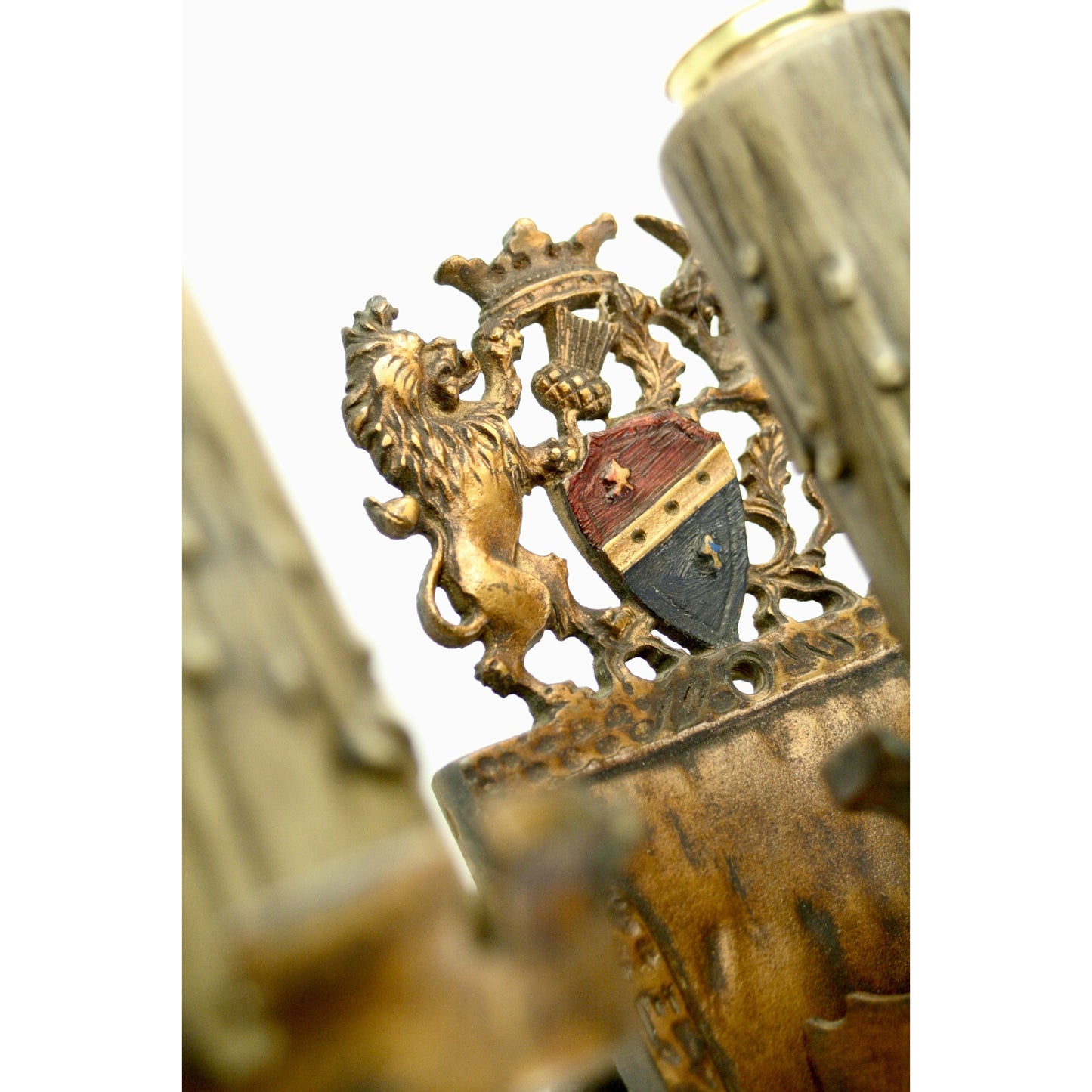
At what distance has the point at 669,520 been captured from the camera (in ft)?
2.79

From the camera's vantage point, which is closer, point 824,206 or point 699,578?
point 824,206

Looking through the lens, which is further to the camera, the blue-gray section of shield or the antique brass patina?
the blue-gray section of shield

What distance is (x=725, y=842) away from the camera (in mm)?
751

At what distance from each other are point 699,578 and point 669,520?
47 mm

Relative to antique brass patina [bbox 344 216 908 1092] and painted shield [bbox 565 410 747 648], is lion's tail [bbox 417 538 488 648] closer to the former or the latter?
antique brass patina [bbox 344 216 908 1092]

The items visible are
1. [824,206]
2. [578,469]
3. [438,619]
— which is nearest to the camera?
[824,206]

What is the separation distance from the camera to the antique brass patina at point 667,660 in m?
0.70

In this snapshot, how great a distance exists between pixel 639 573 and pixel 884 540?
1.46 ft

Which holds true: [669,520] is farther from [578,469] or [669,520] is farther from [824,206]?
[824,206]

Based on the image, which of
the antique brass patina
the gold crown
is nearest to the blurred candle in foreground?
the antique brass patina

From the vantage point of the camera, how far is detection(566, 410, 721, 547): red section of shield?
0.83 m

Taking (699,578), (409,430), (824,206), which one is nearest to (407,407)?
(409,430)

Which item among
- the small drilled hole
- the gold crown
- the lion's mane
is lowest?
the small drilled hole

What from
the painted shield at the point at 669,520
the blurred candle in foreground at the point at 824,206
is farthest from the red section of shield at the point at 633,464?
the blurred candle in foreground at the point at 824,206
